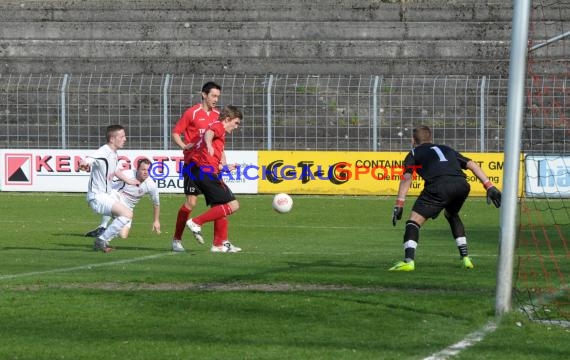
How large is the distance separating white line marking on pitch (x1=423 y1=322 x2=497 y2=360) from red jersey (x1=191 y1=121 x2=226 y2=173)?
6.49 m

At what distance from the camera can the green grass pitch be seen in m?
7.84

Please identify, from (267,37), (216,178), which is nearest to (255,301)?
(216,178)

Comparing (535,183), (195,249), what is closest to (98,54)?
(535,183)

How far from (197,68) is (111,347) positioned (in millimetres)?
25145

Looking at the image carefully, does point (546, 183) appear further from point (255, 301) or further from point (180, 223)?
point (255, 301)

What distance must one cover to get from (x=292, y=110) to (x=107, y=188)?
13.8 m

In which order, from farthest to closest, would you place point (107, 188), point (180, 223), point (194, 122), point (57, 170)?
point (57, 170) < point (194, 122) < point (107, 188) < point (180, 223)

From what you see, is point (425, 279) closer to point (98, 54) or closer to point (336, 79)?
point (336, 79)

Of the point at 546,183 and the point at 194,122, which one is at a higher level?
the point at 194,122

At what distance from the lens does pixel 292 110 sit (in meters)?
29.0

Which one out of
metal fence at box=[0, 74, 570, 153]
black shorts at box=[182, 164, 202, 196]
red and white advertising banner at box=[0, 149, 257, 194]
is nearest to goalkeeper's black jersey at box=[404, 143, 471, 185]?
black shorts at box=[182, 164, 202, 196]

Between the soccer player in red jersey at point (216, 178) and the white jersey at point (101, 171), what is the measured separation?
1.23 metres

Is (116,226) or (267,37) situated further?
(267,37)

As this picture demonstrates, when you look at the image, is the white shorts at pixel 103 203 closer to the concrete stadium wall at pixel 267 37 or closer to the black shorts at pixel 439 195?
the black shorts at pixel 439 195
